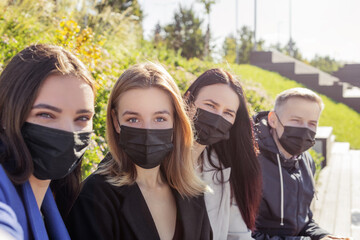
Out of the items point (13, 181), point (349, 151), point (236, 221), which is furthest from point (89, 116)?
point (349, 151)

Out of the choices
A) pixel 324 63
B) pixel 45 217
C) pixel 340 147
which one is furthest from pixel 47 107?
pixel 324 63

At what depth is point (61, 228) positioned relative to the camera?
1.70 meters

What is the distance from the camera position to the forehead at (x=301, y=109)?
320cm

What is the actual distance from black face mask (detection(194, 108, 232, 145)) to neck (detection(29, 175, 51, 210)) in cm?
110

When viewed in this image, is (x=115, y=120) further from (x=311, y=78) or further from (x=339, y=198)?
(x=311, y=78)

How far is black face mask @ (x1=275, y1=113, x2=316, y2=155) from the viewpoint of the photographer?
321cm

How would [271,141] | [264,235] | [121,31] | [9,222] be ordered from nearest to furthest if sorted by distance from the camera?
[9,222]
[264,235]
[271,141]
[121,31]

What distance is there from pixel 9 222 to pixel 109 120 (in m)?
0.86

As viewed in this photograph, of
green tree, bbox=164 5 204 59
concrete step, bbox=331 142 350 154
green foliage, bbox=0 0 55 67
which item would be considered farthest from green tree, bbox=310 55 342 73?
green foliage, bbox=0 0 55 67

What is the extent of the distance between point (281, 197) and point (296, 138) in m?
0.49

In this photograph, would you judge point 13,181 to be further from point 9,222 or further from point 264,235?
point 264,235

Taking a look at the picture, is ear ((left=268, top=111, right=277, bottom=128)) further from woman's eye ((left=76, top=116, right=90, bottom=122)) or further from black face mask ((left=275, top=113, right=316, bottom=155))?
woman's eye ((left=76, top=116, right=90, bottom=122))

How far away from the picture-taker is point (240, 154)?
8.89 ft

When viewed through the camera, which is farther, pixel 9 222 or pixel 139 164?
pixel 139 164
